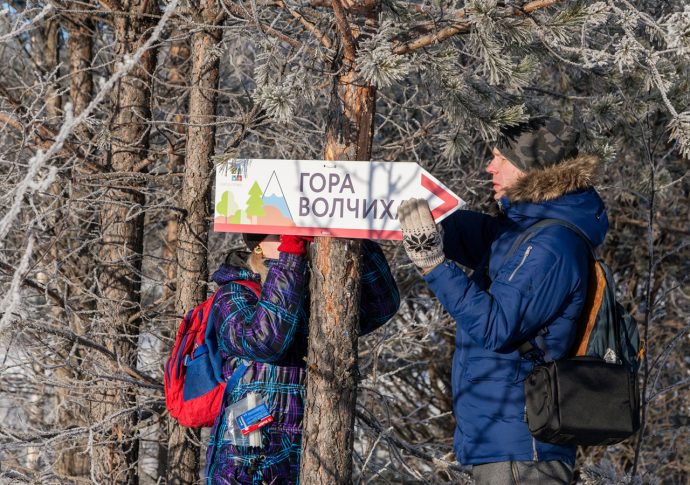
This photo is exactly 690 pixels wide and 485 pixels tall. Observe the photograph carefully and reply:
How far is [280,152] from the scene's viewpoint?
5027 mm

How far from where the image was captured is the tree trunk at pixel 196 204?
4117 mm

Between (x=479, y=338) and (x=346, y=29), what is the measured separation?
108cm

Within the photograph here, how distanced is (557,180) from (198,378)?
4.98ft

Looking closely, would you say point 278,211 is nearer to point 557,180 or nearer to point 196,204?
point 557,180

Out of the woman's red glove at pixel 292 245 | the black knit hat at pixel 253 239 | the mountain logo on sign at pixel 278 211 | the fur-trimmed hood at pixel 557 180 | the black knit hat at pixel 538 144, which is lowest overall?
the woman's red glove at pixel 292 245

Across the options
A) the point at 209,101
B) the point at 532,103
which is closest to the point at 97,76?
the point at 209,101

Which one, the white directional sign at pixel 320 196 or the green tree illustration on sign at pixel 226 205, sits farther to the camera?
the green tree illustration on sign at pixel 226 205

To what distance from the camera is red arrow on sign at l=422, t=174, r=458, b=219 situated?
255 cm

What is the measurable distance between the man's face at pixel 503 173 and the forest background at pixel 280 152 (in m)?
0.10

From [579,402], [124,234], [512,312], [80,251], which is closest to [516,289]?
[512,312]

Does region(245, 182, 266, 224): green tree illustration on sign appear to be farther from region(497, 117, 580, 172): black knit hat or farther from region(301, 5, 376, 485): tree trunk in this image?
region(497, 117, 580, 172): black knit hat

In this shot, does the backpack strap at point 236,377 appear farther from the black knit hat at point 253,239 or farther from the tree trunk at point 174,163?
the tree trunk at point 174,163

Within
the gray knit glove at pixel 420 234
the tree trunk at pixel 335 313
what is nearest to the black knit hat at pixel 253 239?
the tree trunk at pixel 335 313

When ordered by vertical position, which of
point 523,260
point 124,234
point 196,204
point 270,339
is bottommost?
point 270,339
